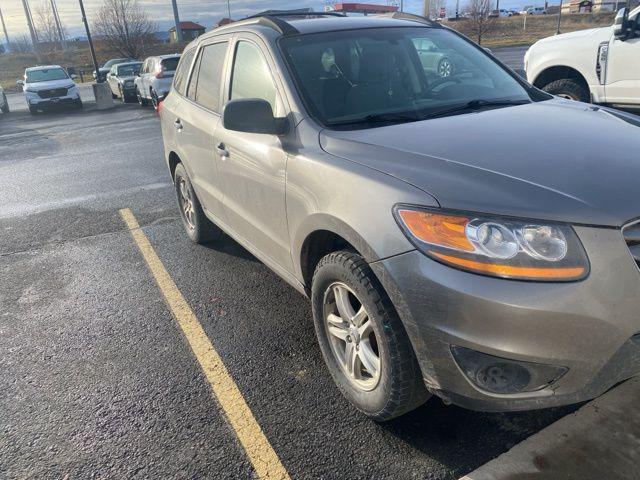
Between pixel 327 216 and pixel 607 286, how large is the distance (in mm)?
1146

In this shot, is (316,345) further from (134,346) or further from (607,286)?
(607,286)

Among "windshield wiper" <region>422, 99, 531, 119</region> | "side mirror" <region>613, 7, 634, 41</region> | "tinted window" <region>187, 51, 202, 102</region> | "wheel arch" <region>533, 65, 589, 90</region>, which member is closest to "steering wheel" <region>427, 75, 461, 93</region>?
"windshield wiper" <region>422, 99, 531, 119</region>

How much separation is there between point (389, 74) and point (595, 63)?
509 centimetres

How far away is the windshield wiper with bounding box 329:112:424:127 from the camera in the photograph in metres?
2.84

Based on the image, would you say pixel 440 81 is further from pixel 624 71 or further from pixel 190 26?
pixel 190 26

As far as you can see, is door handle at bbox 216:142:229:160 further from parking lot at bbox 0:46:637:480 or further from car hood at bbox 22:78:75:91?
car hood at bbox 22:78:75:91

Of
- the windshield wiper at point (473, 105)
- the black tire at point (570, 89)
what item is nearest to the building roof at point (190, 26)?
the black tire at point (570, 89)

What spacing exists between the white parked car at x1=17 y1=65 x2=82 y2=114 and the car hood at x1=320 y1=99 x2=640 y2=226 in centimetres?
→ 2027

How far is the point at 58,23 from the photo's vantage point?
253ft

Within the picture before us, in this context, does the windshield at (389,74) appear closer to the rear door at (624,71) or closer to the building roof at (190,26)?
the rear door at (624,71)

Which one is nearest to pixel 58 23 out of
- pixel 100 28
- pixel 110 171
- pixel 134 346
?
pixel 100 28

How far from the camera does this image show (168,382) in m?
2.98

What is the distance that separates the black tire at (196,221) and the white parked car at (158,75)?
12.2m

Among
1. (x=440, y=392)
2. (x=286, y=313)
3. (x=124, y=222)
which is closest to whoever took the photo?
(x=440, y=392)
